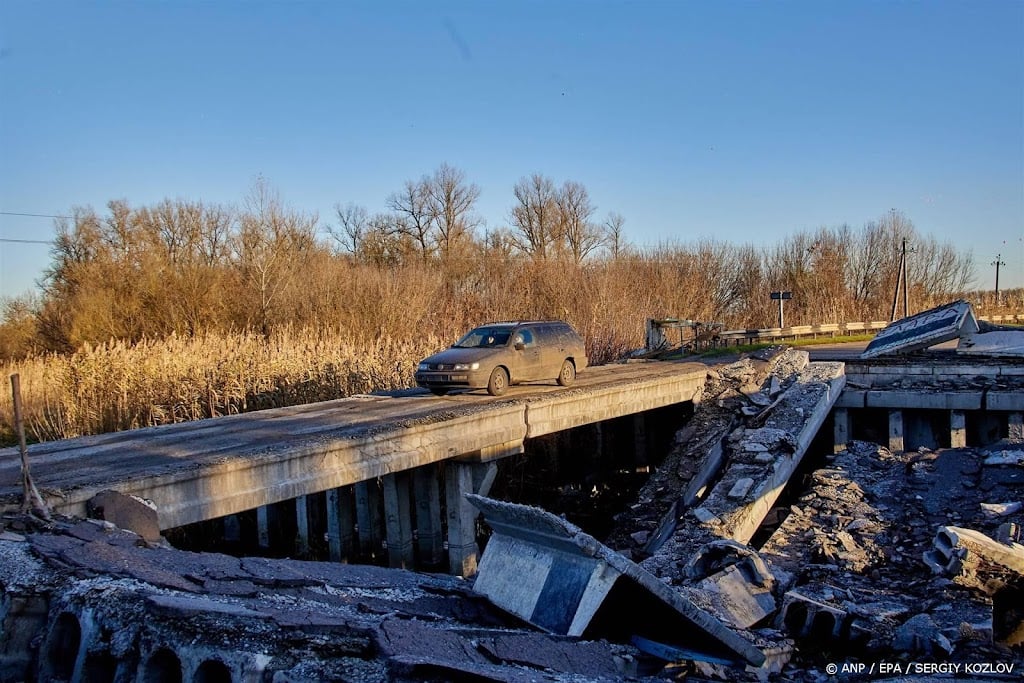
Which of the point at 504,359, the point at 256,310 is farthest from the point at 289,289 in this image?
the point at 504,359

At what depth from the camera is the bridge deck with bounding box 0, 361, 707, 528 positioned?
29.8 feet

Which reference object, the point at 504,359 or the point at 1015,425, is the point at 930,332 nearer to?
the point at 1015,425

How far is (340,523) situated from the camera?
13547mm

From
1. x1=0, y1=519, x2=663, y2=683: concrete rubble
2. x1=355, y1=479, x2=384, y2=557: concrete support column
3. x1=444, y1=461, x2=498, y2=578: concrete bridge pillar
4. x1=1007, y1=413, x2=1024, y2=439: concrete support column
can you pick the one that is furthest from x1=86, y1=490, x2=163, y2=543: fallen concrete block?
x1=1007, y1=413, x2=1024, y2=439: concrete support column

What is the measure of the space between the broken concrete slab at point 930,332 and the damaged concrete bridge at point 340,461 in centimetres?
949

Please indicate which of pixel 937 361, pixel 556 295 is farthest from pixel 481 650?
pixel 556 295

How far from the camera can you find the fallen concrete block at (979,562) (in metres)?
9.02

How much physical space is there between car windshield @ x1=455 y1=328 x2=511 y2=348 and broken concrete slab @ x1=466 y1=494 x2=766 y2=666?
10.3 m

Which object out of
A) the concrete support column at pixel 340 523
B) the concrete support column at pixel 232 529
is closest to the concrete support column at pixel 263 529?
the concrete support column at pixel 232 529

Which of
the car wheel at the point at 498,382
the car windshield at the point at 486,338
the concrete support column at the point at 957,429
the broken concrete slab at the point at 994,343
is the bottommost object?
the concrete support column at the point at 957,429

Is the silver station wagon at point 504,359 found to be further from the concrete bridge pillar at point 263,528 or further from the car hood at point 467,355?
the concrete bridge pillar at point 263,528

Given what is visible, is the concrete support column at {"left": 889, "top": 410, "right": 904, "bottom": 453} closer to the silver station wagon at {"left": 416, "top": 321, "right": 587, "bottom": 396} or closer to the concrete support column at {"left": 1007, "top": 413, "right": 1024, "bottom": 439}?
the concrete support column at {"left": 1007, "top": 413, "right": 1024, "bottom": 439}

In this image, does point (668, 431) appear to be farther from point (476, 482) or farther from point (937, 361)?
point (476, 482)

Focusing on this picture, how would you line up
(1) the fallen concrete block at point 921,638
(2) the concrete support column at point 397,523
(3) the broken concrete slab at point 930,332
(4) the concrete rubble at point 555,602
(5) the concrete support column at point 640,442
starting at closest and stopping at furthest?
(4) the concrete rubble at point 555,602 → (1) the fallen concrete block at point 921,638 → (2) the concrete support column at point 397,523 → (5) the concrete support column at point 640,442 → (3) the broken concrete slab at point 930,332
